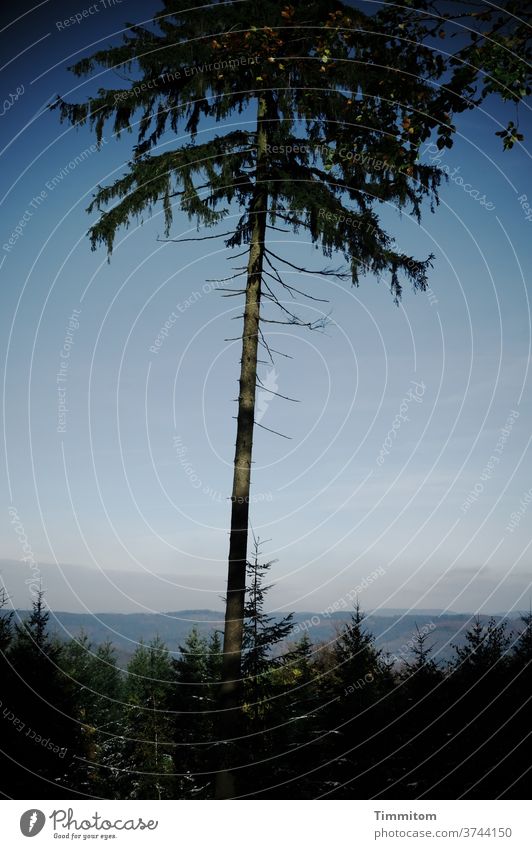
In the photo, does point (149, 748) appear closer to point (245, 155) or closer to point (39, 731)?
point (39, 731)

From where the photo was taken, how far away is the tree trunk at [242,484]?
12.4 meters

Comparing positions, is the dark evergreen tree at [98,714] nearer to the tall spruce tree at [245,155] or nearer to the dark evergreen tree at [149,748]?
the dark evergreen tree at [149,748]

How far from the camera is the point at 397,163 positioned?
27.2ft

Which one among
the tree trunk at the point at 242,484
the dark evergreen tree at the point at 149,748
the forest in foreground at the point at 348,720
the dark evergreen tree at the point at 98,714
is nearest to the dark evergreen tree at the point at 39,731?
the forest in foreground at the point at 348,720

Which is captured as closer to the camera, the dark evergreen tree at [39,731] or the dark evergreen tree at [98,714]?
the dark evergreen tree at [39,731]

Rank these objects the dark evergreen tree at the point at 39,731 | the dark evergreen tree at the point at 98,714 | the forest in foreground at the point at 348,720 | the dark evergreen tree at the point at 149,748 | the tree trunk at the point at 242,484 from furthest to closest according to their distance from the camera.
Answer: the dark evergreen tree at the point at 98,714 < the dark evergreen tree at the point at 149,748 < the dark evergreen tree at the point at 39,731 < the forest in foreground at the point at 348,720 < the tree trunk at the point at 242,484

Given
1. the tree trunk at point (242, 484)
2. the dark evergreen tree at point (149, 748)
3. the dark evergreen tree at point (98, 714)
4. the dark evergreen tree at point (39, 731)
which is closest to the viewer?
the tree trunk at point (242, 484)

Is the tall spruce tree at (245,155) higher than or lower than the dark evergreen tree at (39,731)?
higher

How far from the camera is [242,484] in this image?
13.0 m

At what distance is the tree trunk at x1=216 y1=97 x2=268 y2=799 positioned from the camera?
12398 mm

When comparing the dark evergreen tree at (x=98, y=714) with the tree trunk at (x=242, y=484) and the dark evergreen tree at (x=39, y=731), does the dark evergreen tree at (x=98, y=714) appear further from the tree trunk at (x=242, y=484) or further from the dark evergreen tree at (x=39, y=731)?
the tree trunk at (x=242, y=484)

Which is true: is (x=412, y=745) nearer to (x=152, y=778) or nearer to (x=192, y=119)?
(x=152, y=778)

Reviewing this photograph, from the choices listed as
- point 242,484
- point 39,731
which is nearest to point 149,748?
point 39,731

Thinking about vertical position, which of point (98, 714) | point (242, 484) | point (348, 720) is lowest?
point (98, 714)
